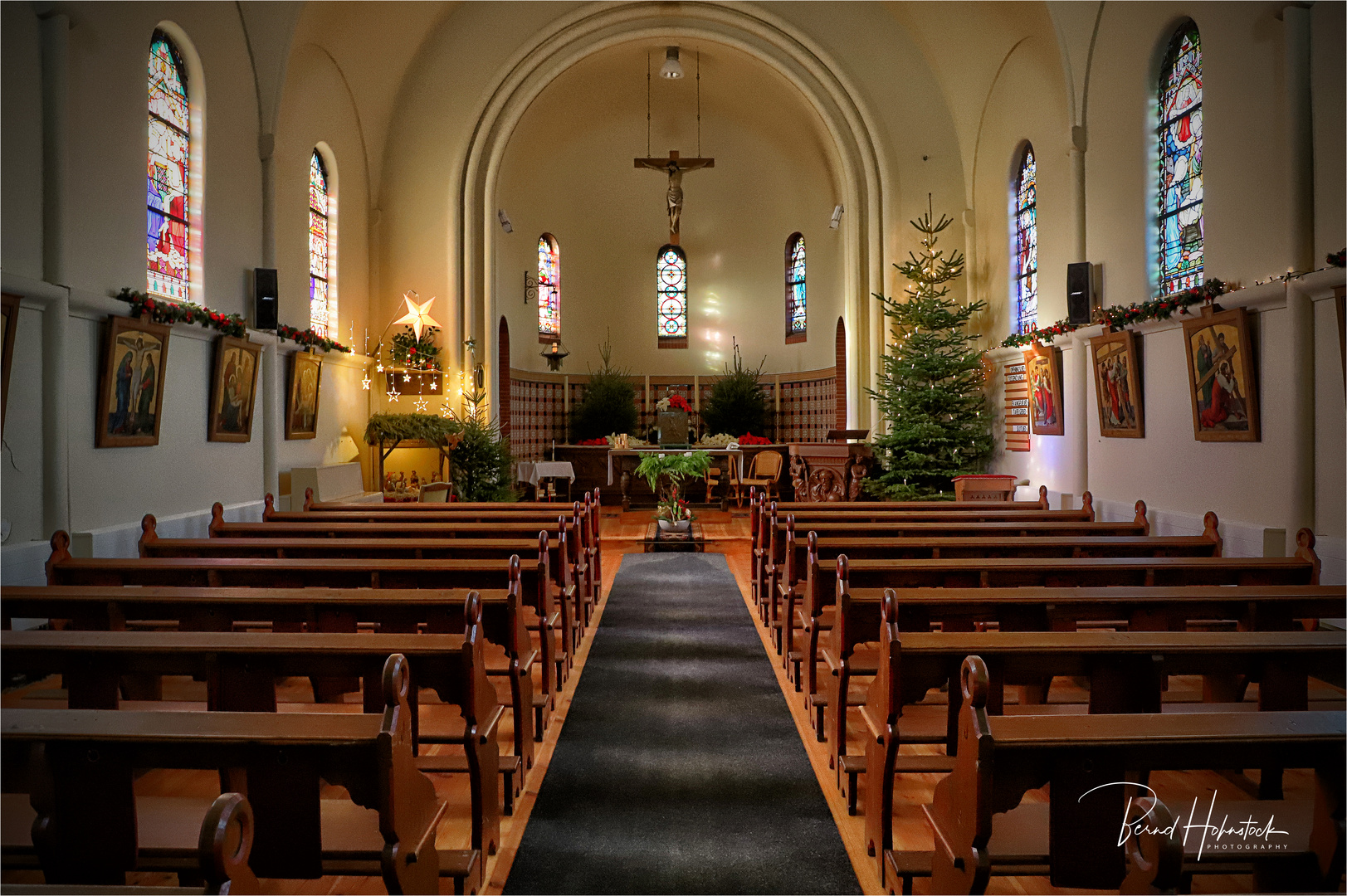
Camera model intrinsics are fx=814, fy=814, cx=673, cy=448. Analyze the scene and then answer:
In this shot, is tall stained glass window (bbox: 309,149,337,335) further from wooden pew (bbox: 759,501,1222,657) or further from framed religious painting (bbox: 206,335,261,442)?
wooden pew (bbox: 759,501,1222,657)

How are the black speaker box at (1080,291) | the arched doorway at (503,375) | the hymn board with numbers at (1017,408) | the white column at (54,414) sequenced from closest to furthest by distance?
the white column at (54,414) < the black speaker box at (1080,291) < the hymn board with numbers at (1017,408) < the arched doorway at (503,375)

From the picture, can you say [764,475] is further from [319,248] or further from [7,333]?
[7,333]

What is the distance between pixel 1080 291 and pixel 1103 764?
7.66 metres

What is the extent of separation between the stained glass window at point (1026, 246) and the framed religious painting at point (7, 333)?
9.98 meters

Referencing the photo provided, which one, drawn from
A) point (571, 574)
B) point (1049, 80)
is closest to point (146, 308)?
point (571, 574)

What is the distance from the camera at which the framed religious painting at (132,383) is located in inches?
239

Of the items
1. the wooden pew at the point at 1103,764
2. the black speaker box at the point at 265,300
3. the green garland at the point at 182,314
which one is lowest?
the wooden pew at the point at 1103,764

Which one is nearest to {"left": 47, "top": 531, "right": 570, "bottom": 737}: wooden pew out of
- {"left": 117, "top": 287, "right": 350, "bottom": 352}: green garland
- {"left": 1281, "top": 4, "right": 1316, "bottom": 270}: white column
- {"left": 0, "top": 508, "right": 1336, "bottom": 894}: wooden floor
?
{"left": 0, "top": 508, "right": 1336, "bottom": 894}: wooden floor

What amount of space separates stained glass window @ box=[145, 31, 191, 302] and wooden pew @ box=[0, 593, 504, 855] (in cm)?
535

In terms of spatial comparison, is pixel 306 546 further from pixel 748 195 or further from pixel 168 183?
pixel 748 195

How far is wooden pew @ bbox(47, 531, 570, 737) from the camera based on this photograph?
13.6 ft

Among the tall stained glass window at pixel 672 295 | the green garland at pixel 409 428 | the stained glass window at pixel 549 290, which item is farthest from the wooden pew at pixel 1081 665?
the tall stained glass window at pixel 672 295

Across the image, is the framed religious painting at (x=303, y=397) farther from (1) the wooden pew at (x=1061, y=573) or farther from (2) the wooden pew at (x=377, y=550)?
(1) the wooden pew at (x=1061, y=573)

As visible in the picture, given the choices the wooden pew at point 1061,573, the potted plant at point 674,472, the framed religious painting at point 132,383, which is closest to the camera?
the wooden pew at point 1061,573
